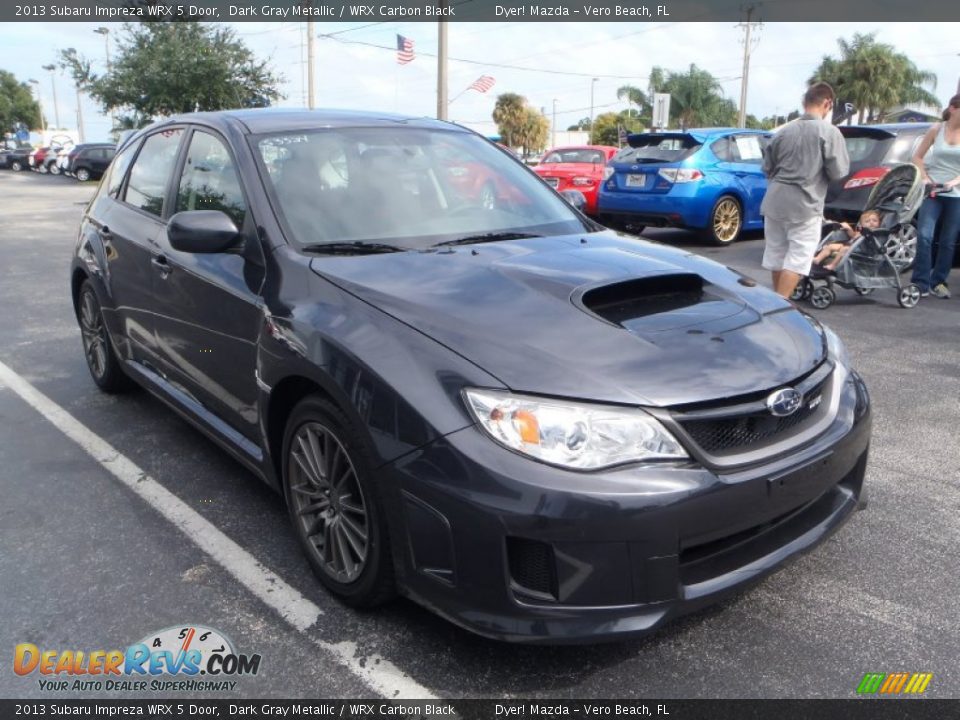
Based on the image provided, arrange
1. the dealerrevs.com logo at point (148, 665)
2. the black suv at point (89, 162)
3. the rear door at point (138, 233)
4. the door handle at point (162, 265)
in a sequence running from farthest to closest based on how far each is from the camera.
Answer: the black suv at point (89, 162) → the rear door at point (138, 233) → the door handle at point (162, 265) → the dealerrevs.com logo at point (148, 665)

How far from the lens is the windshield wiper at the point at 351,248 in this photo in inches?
117

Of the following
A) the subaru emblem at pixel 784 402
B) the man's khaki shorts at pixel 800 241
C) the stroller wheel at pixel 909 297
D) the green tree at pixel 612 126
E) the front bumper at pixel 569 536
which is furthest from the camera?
the green tree at pixel 612 126

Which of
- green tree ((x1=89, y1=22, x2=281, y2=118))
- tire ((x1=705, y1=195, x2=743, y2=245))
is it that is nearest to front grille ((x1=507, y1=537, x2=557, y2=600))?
tire ((x1=705, y1=195, x2=743, y2=245))

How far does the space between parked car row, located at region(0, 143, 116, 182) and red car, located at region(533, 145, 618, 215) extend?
1540 cm

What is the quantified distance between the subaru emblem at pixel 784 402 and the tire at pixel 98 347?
3792 millimetres

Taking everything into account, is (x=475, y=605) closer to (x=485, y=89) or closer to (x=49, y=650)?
(x=49, y=650)

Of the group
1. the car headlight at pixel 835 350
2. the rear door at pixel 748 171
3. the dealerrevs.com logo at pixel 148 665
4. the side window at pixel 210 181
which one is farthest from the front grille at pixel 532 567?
the rear door at pixel 748 171

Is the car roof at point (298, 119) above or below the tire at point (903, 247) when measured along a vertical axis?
above

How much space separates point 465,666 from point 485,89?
1052 inches

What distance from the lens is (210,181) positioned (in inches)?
141

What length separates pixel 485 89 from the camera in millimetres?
27203

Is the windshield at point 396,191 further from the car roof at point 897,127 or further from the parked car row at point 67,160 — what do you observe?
the parked car row at point 67,160

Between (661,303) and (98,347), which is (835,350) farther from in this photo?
(98,347)
